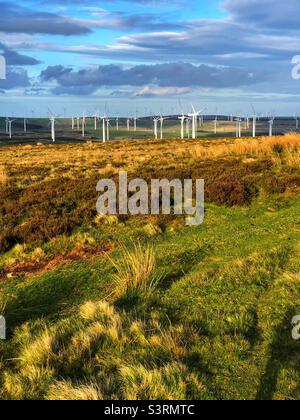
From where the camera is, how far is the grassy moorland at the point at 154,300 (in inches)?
236

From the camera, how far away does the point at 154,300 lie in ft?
29.3

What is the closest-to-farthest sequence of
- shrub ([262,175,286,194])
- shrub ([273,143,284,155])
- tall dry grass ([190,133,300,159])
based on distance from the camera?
shrub ([262,175,286,194]), shrub ([273,143,284,155]), tall dry grass ([190,133,300,159])

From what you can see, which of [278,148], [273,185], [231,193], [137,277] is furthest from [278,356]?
[278,148]

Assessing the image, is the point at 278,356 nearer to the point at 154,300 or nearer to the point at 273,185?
the point at 154,300

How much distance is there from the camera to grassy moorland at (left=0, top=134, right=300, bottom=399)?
5988 mm

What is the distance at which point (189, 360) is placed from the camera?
255 inches

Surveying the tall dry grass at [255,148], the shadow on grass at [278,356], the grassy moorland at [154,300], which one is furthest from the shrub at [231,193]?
the tall dry grass at [255,148]

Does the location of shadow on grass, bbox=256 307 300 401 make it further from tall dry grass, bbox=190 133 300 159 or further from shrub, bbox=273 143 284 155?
shrub, bbox=273 143 284 155

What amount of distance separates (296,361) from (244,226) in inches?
334

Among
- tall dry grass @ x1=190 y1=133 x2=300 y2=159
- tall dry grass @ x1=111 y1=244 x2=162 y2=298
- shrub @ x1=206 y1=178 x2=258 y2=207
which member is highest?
tall dry grass @ x1=190 y1=133 x2=300 y2=159

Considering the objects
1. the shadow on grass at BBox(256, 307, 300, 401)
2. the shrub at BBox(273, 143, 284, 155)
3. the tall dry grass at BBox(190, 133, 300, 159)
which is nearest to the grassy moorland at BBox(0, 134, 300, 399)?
the shadow on grass at BBox(256, 307, 300, 401)

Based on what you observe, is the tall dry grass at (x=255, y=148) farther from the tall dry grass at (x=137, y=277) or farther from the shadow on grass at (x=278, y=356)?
the shadow on grass at (x=278, y=356)

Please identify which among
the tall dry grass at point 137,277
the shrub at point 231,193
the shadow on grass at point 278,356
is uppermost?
the shrub at point 231,193

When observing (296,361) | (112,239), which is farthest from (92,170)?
(296,361)
